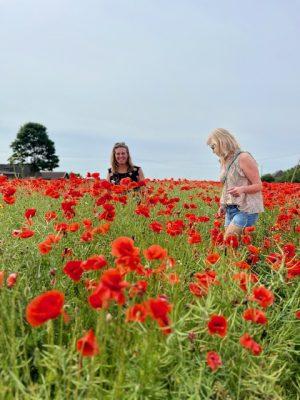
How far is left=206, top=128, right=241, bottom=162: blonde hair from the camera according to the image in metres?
5.01

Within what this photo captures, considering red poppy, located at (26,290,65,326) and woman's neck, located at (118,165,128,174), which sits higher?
woman's neck, located at (118,165,128,174)

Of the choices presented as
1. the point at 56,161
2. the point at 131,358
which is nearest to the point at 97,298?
the point at 131,358

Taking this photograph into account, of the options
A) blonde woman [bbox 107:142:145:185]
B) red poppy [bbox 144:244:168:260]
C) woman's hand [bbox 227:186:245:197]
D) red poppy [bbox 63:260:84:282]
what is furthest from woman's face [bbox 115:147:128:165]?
red poppy [bbox 144:244:168:260]

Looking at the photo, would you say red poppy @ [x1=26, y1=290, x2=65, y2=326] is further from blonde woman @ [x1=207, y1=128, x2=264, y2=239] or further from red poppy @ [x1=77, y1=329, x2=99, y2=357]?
blonde woman @ [x1=207, y1=128, x2=264, y2=239]

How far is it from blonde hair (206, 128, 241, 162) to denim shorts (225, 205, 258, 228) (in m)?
0.59

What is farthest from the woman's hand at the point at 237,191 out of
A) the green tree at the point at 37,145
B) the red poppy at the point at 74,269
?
the green tree at the point at 37,145

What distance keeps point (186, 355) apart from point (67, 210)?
6.03 ft

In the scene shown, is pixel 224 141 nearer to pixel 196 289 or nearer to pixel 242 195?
pixel 242 195

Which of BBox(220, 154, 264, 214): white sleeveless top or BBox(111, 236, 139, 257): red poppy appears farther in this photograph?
BBox(220, 154, 264, 214): white sleeveless top

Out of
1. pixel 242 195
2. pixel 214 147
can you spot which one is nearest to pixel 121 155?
pixel 214 147

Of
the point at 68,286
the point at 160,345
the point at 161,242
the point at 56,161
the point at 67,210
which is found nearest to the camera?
the point at 160,345

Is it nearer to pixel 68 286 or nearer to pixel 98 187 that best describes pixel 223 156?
pixel 98 187

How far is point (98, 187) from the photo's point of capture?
539 centimetres

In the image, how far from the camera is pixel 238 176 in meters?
5.01
